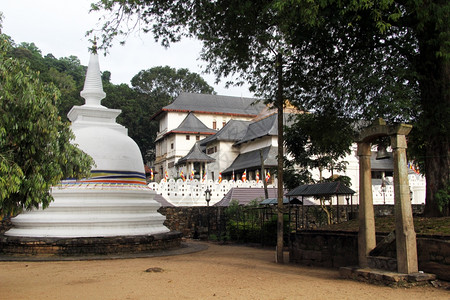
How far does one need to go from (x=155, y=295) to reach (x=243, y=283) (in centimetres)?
166

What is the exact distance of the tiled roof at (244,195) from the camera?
24844mm

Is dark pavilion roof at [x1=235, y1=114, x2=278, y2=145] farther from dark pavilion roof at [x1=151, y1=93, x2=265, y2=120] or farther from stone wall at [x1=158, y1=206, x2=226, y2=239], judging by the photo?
stone wall at [x1=158, y1=206, x2=226, y2=239]

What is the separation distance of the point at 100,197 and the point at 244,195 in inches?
504

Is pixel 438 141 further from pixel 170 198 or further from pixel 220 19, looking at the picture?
pixel 170 198

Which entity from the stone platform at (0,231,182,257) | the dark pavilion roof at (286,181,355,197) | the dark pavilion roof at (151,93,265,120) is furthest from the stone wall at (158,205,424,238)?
the dark pavilion roof at (151,93,265,120)

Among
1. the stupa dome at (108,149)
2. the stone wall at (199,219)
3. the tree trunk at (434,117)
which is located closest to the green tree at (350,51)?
the tree trunk at (434,117)

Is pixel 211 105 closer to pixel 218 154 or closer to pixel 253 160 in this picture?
pixel 218 154

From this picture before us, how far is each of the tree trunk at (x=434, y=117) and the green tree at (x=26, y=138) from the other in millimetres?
7154

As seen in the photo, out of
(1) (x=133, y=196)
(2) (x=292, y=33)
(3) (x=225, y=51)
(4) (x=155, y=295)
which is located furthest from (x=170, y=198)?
(4) (x=155, y=295)

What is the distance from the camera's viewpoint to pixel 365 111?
9172 millimetres

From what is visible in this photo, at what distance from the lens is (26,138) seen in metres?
5.33

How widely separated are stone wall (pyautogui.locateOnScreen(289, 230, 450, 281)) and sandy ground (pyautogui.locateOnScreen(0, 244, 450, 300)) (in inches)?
14.5

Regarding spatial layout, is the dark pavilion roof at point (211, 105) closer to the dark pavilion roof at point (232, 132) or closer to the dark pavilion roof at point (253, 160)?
the dark pavilion roof at point (232, 132)

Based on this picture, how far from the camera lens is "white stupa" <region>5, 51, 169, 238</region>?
12.9m
